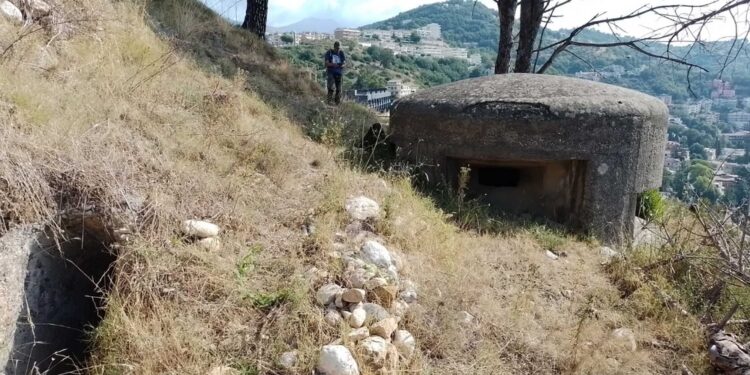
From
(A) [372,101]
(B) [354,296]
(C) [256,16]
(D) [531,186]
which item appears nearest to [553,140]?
(D) [531,186]

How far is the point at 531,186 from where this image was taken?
5184mm

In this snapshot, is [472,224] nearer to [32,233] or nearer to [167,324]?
[167,324]

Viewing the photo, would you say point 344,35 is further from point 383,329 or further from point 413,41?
point 383,329

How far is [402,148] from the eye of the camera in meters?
5.16

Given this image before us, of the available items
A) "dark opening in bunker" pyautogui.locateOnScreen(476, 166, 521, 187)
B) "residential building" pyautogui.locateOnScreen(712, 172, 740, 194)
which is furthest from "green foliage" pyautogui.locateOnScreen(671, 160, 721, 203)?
"dark opening in bunker" pyautogui.locateOnScreen(476, 166, 521, 187)

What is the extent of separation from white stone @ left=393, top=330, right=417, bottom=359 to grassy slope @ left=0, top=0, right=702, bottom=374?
0.26 feet

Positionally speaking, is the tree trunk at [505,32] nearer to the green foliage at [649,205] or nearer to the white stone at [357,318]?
the green foliage at [649,205]

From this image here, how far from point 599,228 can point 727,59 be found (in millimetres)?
2167

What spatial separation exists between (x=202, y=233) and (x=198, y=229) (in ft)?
0.10

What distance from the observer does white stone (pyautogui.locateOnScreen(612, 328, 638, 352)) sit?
2.96 metres

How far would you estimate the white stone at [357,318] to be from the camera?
2.56 metres

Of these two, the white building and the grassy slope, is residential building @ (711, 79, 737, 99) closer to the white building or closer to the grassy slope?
the grassy slope

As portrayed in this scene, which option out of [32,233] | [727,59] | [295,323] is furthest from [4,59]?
[727,59]

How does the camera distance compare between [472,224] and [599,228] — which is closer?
[472,224]
